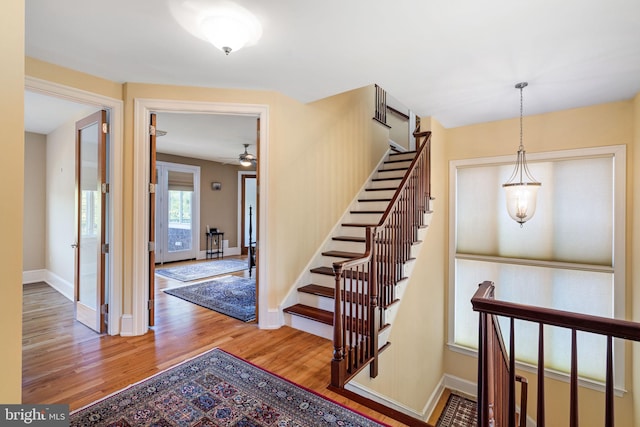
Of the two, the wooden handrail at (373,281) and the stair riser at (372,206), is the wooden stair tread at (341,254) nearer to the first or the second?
the wooden handrail at (373,281)

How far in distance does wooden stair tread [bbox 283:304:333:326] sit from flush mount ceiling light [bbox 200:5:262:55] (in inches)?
96.2

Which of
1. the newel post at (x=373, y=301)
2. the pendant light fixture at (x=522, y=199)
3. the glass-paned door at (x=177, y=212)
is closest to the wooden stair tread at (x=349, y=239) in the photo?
the newel post at (x=373, y=301)

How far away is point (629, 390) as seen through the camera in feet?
10.3

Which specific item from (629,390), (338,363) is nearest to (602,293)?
(629,390)

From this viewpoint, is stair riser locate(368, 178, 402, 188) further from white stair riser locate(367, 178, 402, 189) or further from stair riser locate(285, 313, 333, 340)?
stair riser locate(285, 313, 333, 340)

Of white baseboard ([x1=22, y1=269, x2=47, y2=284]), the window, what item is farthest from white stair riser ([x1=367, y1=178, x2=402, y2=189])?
white baseboard ([x1=22, y1=269, x2=47, y2=284])

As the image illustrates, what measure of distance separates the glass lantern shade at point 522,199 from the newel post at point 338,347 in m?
2.29

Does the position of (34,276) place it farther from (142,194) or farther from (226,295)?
(142,194)

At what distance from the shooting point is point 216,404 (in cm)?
190

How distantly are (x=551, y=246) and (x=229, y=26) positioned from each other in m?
4.32

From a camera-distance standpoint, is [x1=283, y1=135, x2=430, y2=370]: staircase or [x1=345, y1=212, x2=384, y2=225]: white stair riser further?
[x1=345, y1=212, x2=384, y2=225]: white stair riser

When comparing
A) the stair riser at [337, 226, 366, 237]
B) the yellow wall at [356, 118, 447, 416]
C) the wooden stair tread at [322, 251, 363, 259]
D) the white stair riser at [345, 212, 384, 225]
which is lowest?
the yellow wall at [356, 118, 447, 416]

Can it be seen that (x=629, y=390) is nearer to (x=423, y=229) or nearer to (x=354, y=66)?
(x=423, y=229)

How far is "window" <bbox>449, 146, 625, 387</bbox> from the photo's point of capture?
339 centimetres
